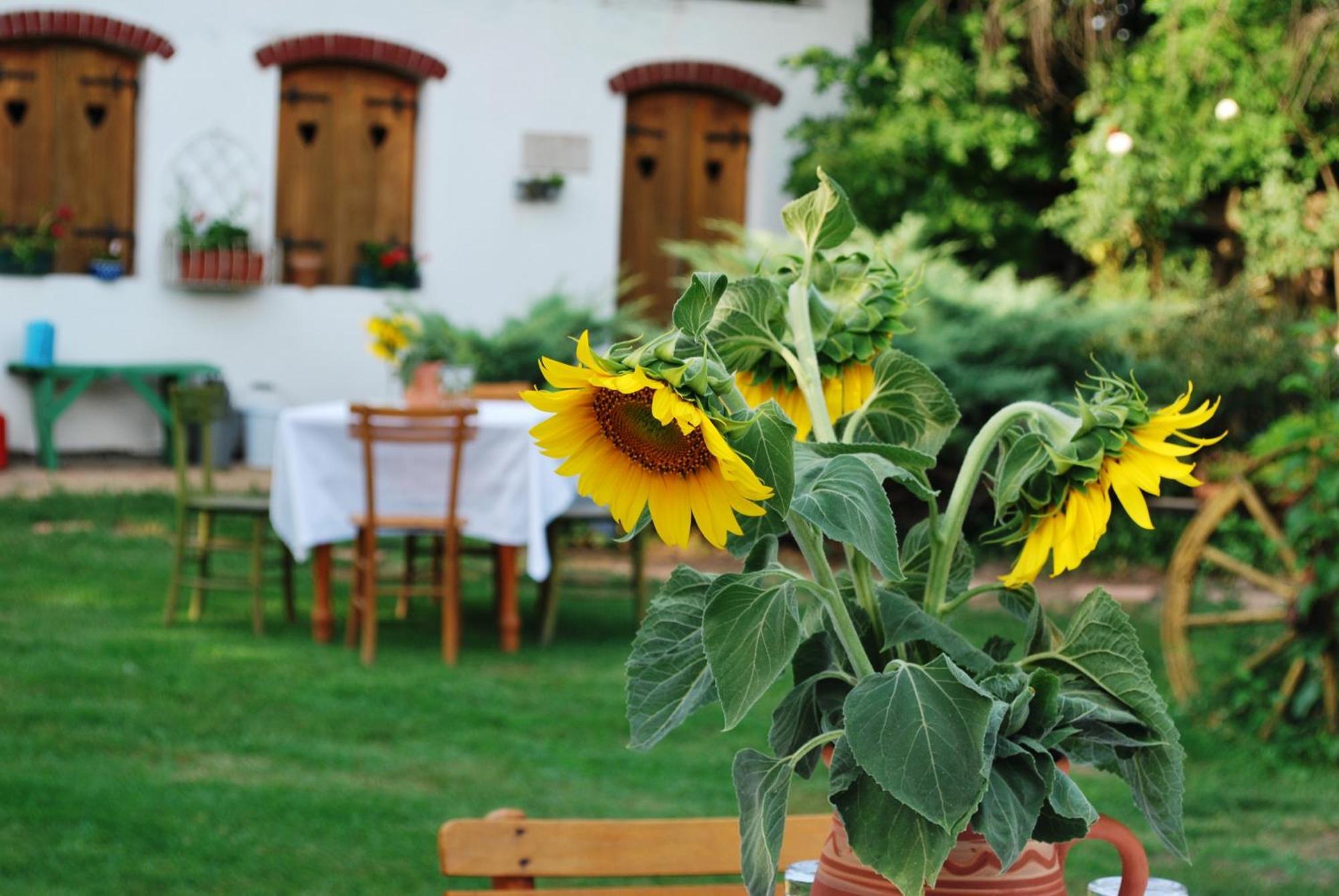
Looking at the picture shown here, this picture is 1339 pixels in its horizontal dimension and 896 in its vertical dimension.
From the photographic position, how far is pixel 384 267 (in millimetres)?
10539

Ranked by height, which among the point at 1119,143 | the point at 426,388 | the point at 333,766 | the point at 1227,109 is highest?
the point at 1227,109

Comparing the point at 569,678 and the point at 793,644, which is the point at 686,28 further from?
the point at 793,644

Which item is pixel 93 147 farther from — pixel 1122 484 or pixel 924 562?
pixel 1122 484

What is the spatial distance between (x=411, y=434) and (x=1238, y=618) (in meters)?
2.66

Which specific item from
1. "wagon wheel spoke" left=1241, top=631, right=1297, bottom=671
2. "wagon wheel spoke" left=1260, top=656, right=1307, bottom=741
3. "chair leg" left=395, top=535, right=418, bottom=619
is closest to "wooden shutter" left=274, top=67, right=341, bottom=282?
"chair leg" left=395, top=535, right=418, bottom=619

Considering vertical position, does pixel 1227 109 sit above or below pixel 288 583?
above

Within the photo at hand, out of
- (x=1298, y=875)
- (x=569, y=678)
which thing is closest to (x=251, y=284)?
(x=569, y=678)

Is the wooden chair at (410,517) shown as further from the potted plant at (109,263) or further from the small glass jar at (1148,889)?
the potted plant at (109,263)

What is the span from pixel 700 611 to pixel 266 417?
9.42 meters

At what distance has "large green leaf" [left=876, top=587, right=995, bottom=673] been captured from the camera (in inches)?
39.2

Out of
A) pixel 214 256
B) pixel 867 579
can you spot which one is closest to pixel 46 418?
pixel 214 256

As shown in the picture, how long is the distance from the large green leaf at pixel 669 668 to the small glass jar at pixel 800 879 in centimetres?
16

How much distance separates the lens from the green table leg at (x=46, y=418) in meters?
9.86

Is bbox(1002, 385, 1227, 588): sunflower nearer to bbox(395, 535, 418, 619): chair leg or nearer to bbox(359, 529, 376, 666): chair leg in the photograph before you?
bbox(359, 529, 376, 666): chair leg
